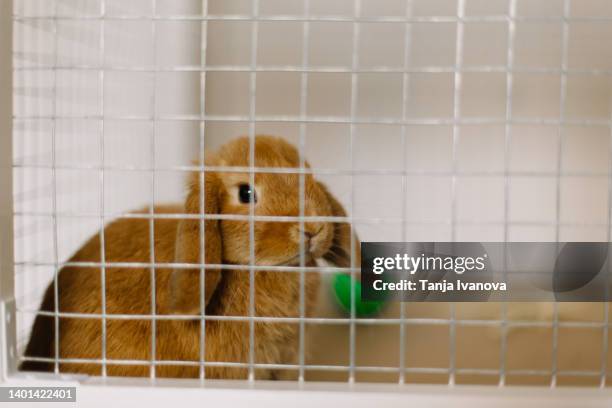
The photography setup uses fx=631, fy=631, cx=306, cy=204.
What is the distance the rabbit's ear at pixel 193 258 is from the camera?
3.26ft

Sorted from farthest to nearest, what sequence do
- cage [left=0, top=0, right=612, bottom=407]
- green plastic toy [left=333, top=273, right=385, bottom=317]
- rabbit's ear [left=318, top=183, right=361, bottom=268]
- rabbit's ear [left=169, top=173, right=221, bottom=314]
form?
green plastic toy [left=333, top=273, right=385, bottom=317], cage [left=0, top=0, right=612, bottom=407], rabbit's ear [left=318, top=183, right=361, bottom=268], rabbit's ear [left=169, top=173, right=221, bottom=314]

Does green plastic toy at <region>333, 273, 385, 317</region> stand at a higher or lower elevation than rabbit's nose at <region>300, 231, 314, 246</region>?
lower

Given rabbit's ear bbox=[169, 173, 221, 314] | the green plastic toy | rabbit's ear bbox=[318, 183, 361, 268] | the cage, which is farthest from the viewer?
the green plastic toy

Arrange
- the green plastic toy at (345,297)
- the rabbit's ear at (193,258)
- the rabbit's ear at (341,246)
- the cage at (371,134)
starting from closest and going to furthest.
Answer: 1. the rabbit's ear at (193,258)
2. the rabbit's ear at (341,246)
3. the cage at (371,134)
4. the green plastic toy at (345,297)

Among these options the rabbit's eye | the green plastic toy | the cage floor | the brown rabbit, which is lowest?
the cage floor

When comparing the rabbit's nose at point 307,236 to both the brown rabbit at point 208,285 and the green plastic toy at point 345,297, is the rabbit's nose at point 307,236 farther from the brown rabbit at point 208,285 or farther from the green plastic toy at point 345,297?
the green plastic toy at point 345,297

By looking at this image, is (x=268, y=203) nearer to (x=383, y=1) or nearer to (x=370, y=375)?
(x=370, y=375)

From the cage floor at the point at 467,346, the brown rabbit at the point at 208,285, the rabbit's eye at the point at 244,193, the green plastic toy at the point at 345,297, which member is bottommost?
the cage floor at the point at 467,346

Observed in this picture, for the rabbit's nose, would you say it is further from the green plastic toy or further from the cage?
the green plastic toy

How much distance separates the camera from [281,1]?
1910mm

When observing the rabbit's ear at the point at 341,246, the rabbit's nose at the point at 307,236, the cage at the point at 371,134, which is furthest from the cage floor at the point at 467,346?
the rabbit's nose at the point at 307,236

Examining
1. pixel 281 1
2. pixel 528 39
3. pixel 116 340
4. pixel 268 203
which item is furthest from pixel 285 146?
pixel 528 39

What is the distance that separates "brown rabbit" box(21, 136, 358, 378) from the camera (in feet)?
3.41

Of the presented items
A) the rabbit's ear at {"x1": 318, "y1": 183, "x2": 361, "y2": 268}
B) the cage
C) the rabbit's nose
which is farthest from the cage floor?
the rabbit's nose
